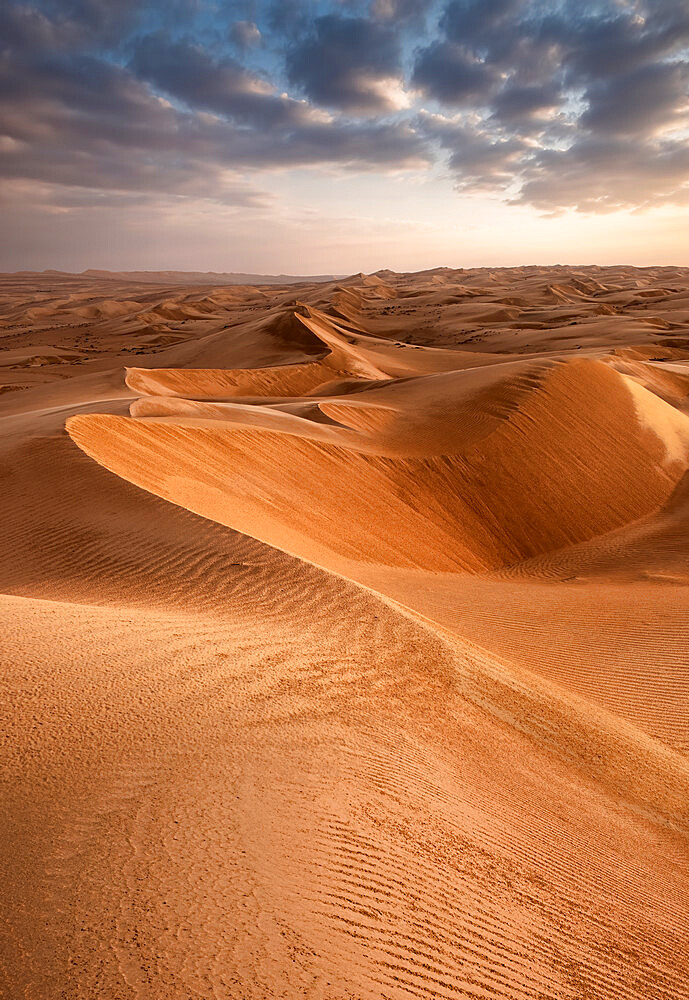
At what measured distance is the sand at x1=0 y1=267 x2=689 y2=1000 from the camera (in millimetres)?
2793

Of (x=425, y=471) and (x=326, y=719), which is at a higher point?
(x=326, y=719)

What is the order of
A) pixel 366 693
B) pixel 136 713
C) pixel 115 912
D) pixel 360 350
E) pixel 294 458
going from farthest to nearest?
pixel 360 350
pixel 294 458
pixel 366 693
pixel 136 713
pixel 115 912

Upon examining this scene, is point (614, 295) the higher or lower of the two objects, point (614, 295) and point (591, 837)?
the higher

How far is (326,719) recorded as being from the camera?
16.0ft

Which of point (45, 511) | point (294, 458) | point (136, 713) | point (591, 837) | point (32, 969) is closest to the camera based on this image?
point (32, 969)

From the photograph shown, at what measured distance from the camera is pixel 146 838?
122 inches

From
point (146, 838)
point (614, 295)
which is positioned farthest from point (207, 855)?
point (614, 295)

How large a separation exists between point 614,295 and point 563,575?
222 feet

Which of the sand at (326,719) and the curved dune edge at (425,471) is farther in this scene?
the curved dune edge at (425,471)

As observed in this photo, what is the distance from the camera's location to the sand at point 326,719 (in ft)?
9.16

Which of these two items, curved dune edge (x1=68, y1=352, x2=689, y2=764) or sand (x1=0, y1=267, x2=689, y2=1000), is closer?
sand (x1=0, y1=267, x2=689, y2=1000)

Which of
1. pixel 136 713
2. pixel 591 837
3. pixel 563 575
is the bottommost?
pixel 563 575

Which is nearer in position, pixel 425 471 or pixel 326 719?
pixel 326 719

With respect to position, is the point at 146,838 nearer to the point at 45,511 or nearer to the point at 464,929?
the point at 464,929
